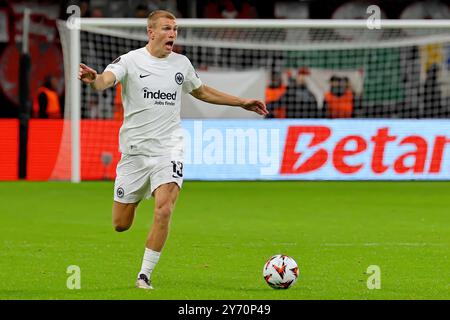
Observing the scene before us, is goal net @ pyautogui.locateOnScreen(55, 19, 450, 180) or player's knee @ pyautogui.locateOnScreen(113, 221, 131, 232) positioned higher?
player's knee @ pyautogui.locateOnScreen(113, 221, 131, 232)

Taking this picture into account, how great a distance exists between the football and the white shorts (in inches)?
42.0

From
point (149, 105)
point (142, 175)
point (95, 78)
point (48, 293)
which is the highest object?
point (95, 78)

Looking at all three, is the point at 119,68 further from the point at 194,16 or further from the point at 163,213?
the point at 194,16

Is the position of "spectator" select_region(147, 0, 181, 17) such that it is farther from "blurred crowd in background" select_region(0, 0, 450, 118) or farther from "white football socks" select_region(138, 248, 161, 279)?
"white football socks" select_region(138, 248, 161, 279)

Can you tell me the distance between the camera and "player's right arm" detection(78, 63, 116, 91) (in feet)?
31.4

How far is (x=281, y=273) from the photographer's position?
32.1ft

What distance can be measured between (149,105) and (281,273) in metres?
1.86

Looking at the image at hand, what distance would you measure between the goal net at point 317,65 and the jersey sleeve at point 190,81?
14265 millimetres

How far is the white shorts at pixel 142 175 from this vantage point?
10.1 m

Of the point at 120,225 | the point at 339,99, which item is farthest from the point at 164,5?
the point at 120,225

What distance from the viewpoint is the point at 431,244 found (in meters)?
13.6

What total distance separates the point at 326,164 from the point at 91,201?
241 inches

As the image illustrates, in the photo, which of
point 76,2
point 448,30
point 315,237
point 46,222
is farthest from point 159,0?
point 315,237

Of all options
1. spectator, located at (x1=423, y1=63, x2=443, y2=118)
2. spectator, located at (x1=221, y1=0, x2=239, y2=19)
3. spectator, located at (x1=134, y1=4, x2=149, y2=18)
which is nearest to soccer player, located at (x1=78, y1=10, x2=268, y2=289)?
spectator, located at (x1=423, y1=63, x2=443, y2=118)
